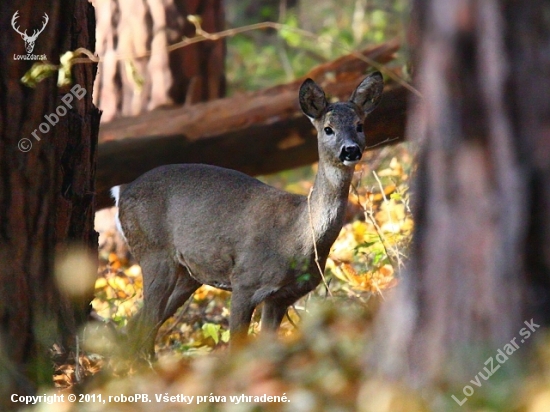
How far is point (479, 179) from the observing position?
A: 3.32 m

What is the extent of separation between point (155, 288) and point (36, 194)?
191 cm

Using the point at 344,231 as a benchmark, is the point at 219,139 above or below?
above

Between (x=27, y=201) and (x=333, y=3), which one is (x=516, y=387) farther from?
(x=333, y=3)

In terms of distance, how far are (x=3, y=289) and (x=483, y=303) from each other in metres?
2.67

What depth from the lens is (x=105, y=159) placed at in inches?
327

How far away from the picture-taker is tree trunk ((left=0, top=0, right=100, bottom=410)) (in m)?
4.95

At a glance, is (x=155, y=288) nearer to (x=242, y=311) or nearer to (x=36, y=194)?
(x=242, y=311)

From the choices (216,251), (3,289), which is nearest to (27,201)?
(3,289)
